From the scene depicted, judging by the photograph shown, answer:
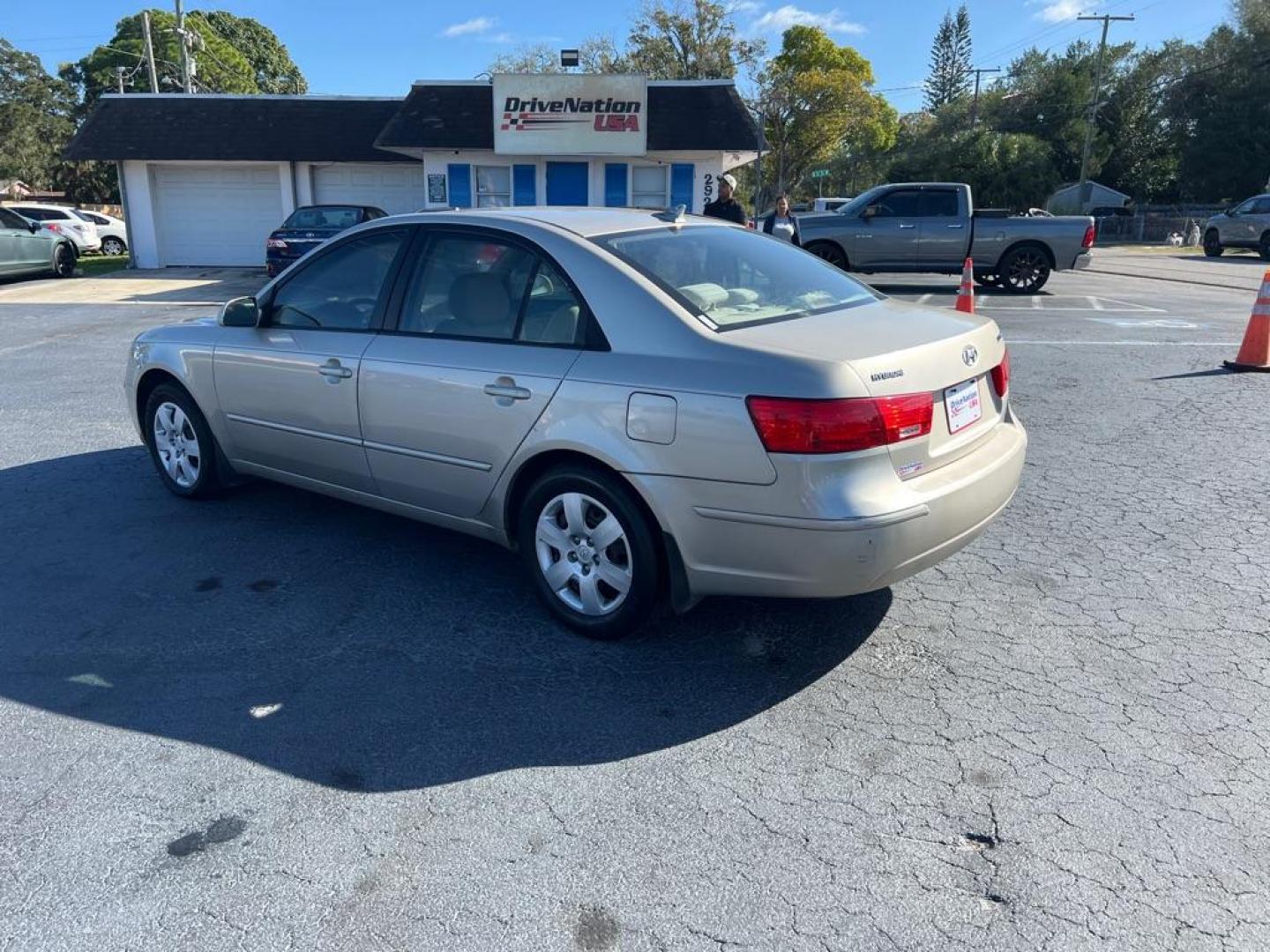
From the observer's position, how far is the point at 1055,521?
5012 millimetres

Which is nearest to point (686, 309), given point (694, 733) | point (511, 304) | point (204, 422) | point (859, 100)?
point (511, 304)

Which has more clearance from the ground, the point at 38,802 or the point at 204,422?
the point at 204,422

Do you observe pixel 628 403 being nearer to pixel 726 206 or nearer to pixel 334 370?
pixel 334 370

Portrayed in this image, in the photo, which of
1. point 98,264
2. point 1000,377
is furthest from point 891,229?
point 98,264

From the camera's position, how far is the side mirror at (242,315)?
483cm

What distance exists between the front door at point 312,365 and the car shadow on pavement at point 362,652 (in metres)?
0.49

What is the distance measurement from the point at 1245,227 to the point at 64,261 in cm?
3169

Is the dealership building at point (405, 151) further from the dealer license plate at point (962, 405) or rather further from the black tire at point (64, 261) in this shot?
the dealer license plate at point (962, 405)

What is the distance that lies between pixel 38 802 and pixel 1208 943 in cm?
317

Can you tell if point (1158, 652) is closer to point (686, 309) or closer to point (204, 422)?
point (686, 309)

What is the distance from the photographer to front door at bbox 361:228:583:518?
372 cm

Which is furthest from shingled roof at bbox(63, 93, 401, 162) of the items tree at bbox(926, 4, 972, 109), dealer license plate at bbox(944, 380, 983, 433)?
tree at bbox(926, 4, 972, 109)

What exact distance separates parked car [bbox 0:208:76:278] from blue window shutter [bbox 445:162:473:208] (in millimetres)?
8567

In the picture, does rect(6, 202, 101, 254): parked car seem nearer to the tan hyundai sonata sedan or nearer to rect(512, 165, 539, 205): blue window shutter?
rect(512, 165, 539, 205): blue window shutter
